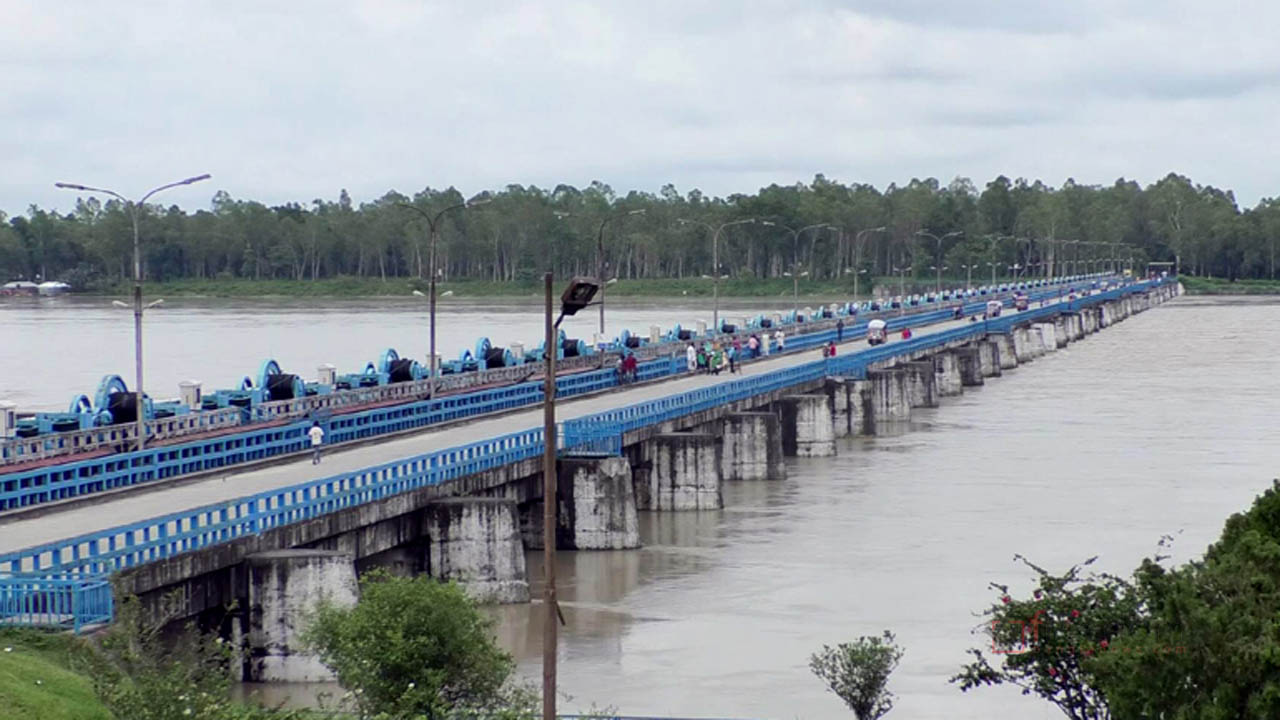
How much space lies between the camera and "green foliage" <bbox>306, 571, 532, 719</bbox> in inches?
1009

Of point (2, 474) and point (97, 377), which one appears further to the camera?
point (97, 377)

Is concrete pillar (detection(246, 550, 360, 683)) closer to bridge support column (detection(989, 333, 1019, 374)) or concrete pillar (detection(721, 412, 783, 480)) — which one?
concrete pillar (detection(721, 412, 783, 480))

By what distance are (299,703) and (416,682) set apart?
630 centimetres

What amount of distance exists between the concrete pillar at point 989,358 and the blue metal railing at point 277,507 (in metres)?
61.5

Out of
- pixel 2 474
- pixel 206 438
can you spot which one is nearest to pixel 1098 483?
pixel 206 438

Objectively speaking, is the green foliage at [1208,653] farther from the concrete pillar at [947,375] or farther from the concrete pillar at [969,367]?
the concrete pillar at [969,367]

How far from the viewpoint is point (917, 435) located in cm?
8494

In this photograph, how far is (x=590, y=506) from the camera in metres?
49.4

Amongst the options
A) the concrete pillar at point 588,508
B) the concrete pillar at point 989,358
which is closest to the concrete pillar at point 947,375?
the concrete pillar at point 989,358

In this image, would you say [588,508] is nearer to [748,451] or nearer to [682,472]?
[682,472]

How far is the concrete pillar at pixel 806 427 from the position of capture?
2931 inches

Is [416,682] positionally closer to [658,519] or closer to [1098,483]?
[658,519]

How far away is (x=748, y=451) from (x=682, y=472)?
8964 mm

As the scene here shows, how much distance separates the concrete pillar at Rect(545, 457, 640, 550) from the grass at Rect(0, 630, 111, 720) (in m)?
23.5
